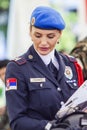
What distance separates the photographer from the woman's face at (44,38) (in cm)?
436

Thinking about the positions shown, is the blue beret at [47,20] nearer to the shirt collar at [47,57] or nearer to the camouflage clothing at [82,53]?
the shirt collar at [47,57]

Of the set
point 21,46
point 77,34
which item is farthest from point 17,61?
point 77,34

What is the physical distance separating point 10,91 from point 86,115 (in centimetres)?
50

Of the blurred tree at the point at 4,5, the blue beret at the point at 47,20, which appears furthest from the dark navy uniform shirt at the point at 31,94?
the blurred tree at the point at 4,5

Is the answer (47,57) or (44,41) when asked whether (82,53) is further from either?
(44,41)

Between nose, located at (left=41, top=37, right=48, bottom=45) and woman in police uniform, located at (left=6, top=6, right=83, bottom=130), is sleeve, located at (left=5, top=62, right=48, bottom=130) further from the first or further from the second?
nose, located at (left=41, top=37, right=48, bottom=45)

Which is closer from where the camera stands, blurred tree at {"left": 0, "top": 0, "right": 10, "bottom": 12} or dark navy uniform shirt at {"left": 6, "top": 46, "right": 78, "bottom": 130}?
dark navy uniform shirt at {"left": 6, "top": 46, "right": 78, "bottom": 130}

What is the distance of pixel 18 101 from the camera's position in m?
4.35

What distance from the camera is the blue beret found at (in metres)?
4.35

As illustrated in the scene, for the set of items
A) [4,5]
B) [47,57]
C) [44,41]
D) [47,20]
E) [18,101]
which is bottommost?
[4,5]

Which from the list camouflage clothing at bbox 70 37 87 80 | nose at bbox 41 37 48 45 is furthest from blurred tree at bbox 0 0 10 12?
nose at bbox 41 37 48 45

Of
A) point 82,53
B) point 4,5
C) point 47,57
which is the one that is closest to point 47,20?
point 47,57

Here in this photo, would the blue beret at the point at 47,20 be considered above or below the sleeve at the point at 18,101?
above

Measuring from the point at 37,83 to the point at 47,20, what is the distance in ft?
1.27
